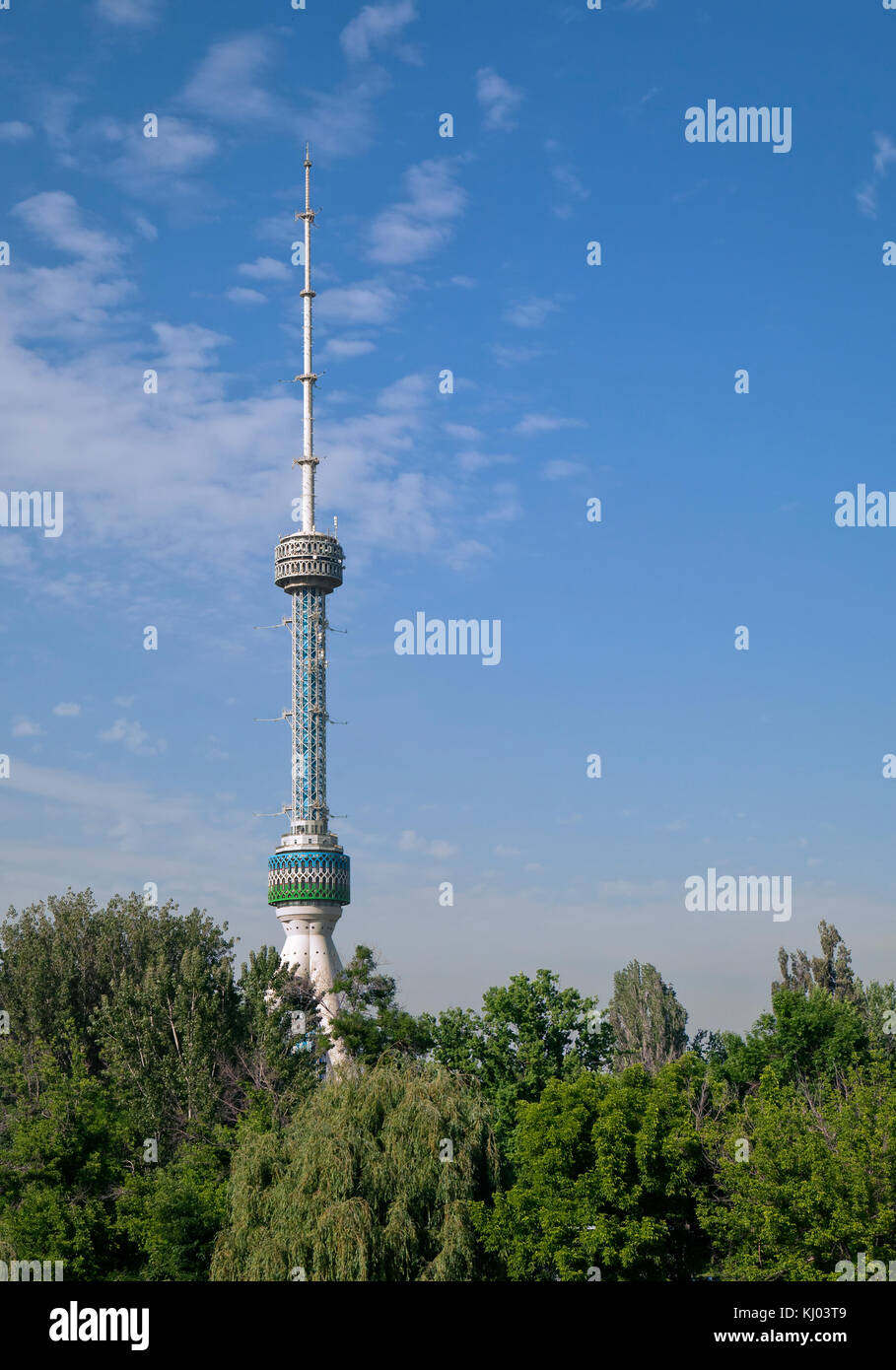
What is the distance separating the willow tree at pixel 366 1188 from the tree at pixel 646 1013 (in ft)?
166

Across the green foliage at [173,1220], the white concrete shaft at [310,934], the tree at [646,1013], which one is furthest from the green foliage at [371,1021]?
the white concrete shaft at [310,934]

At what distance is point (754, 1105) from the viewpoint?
1790 inches

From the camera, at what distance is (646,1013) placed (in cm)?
9375

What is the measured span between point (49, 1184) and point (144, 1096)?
47.3 feet

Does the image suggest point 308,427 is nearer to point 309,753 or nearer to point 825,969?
point 309,753

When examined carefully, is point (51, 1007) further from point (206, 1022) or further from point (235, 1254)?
point (235, 1254)

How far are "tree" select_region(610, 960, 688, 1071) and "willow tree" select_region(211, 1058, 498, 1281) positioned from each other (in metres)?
50.7

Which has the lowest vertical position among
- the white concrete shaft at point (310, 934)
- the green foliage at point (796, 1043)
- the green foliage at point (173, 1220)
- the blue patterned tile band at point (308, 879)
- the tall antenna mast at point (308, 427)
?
the green foliage at point (173, 1220)

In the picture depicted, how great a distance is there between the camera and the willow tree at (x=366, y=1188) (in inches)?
1502

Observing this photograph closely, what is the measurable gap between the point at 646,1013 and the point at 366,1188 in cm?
5647

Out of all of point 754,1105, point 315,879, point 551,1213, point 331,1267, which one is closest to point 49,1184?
point 331,1267

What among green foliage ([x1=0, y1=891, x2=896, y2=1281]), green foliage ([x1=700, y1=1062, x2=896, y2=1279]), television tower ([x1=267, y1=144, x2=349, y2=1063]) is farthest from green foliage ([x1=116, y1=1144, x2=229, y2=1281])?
television tower ([x1=267, y1=144, x2=349, y2=1063])

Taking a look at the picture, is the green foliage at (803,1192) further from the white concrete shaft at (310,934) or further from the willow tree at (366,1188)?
the white concrete shaft at (310,934)

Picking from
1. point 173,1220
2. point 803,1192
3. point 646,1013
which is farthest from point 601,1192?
point 646,1013
